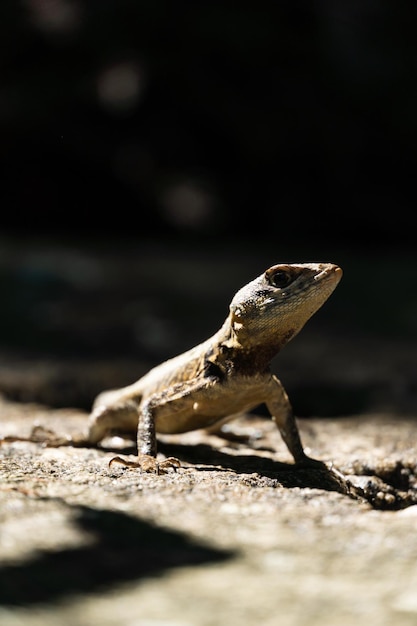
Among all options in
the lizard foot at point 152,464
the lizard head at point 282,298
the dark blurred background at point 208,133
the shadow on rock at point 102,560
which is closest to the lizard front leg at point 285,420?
the lizard head at point 282,298

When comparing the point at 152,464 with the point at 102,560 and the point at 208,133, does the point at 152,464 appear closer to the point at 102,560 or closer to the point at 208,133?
the point at 102,560

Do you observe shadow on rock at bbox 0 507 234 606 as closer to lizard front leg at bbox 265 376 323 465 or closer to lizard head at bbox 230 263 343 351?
lizard head at bbox 230 263 343 351

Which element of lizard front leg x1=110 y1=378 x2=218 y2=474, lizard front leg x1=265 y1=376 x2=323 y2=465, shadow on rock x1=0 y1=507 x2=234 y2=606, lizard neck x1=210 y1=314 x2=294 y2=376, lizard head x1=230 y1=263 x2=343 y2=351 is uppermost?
lizard head x1=230 y1=263 x2=343 y2=351

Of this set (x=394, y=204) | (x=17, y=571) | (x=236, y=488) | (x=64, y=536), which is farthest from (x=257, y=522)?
(x=394, y=204)

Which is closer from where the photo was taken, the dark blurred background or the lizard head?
the lizard head

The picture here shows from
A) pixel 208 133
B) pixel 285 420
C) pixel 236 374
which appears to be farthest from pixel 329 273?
pixel 208 133

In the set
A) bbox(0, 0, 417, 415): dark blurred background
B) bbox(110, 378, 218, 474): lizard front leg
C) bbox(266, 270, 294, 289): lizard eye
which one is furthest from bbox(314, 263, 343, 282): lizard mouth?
bbox(0, 0, 417, 415): dark blurred background

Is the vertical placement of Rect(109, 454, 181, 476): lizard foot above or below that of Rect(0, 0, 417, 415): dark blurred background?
below

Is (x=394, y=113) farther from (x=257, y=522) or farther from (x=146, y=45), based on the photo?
(x=257, y=522)
